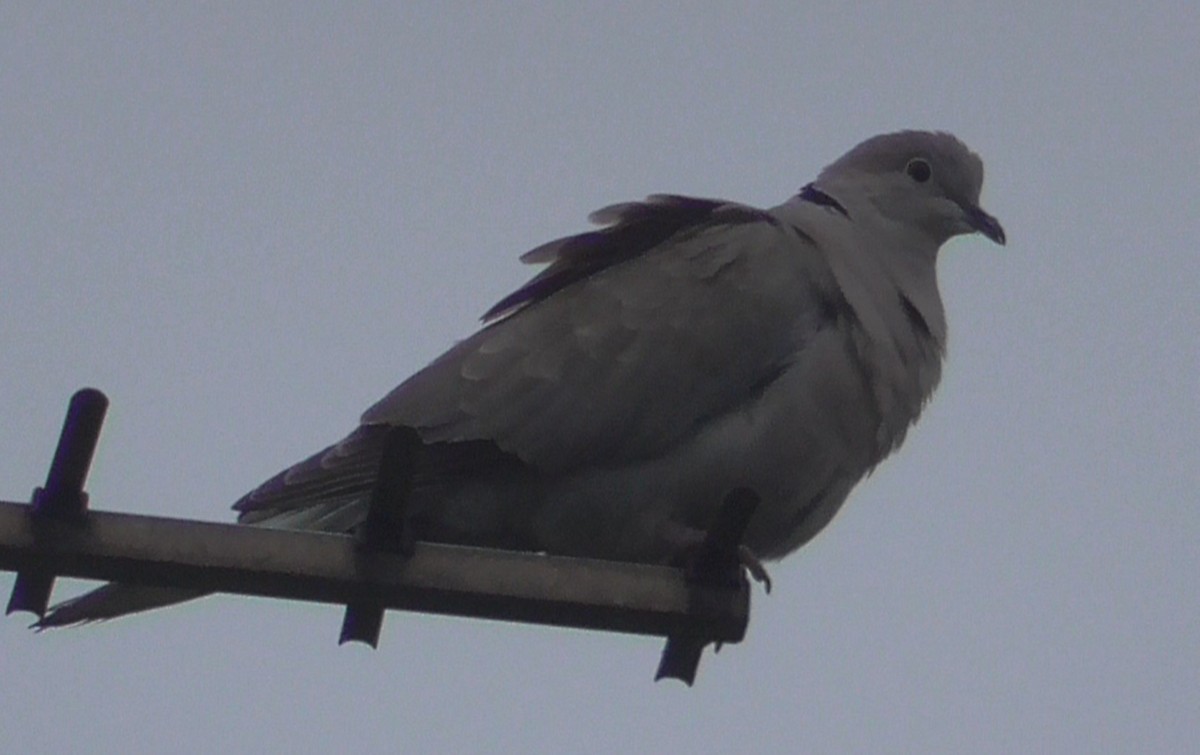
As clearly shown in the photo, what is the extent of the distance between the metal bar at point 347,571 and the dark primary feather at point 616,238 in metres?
2.08

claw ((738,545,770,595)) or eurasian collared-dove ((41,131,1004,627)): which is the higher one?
eurasian collared-dove ((41,131,1004,627))

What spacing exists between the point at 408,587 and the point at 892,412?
6.68 ft

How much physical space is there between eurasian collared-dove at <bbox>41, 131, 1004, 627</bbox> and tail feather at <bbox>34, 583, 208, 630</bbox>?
567mm

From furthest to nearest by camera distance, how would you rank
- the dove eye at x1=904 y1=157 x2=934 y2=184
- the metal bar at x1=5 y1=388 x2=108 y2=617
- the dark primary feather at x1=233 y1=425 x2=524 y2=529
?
the dove eye at x1=904 y1=157 x2=934 y2=184
the dark primary feather at x1=233 y1=425 x2=524 y2=529
the metal bar at x1=5 y1=388 x2=108 y2=617

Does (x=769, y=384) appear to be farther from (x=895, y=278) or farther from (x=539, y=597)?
(x=539, y=597)

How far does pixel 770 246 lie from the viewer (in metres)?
4.70

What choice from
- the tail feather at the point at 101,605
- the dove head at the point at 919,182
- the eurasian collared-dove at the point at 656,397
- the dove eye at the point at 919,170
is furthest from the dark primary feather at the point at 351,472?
the dove eye at the point at 919,170

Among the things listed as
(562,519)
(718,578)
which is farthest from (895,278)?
(718,578)

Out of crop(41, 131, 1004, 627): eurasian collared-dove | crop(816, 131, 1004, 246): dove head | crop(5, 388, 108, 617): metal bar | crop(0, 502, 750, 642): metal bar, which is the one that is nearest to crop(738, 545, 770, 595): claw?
crop(41, 131, 1004, 627): eurasian collared-dove

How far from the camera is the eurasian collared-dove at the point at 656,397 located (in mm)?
4227

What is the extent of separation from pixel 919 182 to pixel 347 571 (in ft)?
11.3

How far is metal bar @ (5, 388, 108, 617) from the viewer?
2.63 metres

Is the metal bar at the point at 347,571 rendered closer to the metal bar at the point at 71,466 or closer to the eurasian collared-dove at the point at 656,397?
the metal bar at the point at 71,466

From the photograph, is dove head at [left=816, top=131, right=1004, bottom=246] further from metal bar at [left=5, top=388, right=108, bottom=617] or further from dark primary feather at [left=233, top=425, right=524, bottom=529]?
metal bar at [left=5, top=388, right=108, bottom=617]
